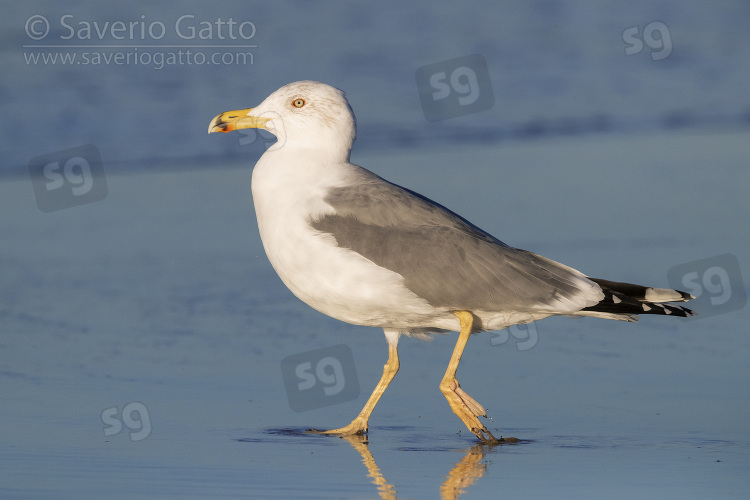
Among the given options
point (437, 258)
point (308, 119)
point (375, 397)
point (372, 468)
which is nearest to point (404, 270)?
point (437, 258)

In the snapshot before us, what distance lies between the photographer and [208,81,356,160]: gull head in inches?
276

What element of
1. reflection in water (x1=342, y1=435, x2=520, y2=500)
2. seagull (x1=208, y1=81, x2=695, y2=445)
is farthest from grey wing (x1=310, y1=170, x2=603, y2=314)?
reflection in water (x1=342, y1=435, x2=520, y2=500)

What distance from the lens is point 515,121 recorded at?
45.4ft

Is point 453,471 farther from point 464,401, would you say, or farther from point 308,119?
point 308,119

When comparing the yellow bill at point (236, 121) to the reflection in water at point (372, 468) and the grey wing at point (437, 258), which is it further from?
the reflection in water at point (372, 468)

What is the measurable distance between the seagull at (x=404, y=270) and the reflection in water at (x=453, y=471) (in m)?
0.23

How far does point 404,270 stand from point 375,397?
2.31 feet

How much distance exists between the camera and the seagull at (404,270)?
6.39 meters

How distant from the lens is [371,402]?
6.49 m

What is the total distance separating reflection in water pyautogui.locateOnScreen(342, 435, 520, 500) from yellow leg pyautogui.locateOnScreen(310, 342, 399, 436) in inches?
3.9

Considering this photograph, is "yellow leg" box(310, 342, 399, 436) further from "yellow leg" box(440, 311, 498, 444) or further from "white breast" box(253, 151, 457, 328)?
"yellow leg" box(440, 311, 498, 444)

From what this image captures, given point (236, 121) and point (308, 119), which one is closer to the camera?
point (308, 119)

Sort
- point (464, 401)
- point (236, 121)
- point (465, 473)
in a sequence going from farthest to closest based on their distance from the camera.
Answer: point (236, 121) → point (464, 401) → point (465, 473)

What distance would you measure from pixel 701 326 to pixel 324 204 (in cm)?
314
